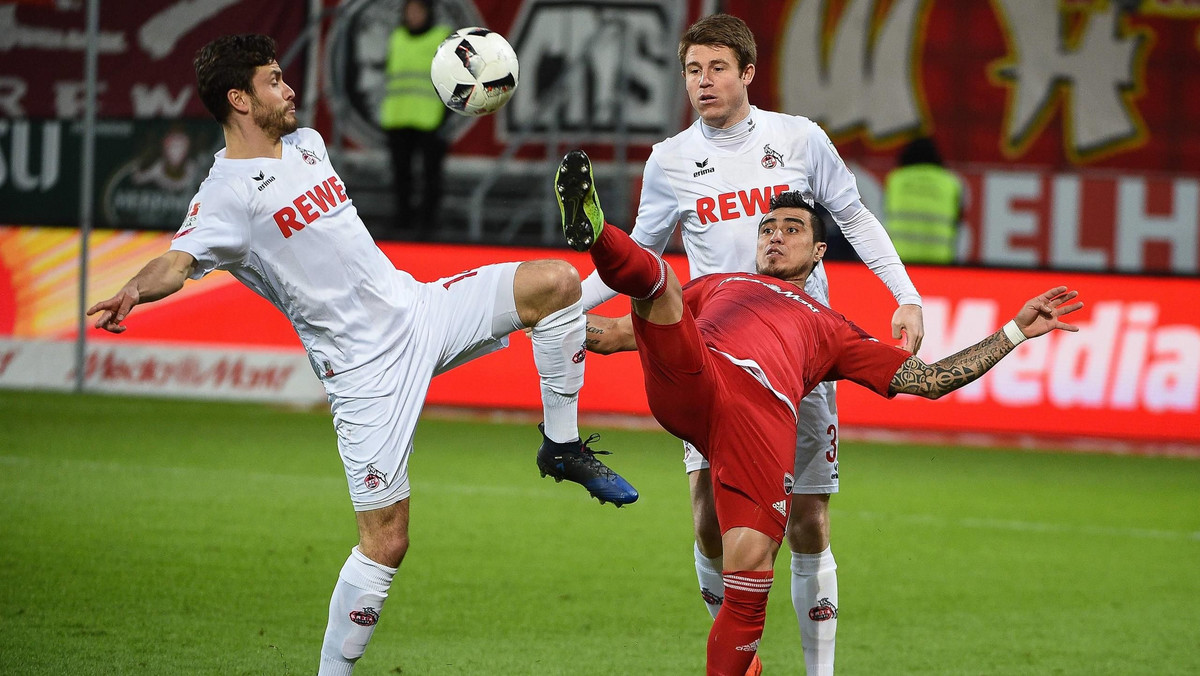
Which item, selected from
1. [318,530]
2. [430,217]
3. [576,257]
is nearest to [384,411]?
[318,530]

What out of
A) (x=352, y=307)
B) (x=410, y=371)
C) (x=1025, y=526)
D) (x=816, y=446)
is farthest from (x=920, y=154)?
(x=352, y=307)

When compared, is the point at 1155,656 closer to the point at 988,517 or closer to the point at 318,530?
the point at 988,517

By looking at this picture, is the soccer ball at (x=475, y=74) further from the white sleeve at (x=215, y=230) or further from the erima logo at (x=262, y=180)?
the white sleeve at (x=215, y=230)

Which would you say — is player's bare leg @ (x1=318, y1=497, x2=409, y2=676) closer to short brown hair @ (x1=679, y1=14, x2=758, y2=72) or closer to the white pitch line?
short brown hair @ (x1=679, y1=14, x2=758, y2=72)

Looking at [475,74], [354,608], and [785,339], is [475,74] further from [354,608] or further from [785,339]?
[354,608]

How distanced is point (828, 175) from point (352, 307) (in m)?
1.81

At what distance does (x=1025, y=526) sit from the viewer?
853cm

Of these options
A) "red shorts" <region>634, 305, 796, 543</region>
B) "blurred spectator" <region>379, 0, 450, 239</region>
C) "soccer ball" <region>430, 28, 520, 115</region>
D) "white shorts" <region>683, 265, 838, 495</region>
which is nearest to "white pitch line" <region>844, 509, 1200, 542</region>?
"white shorts" <region>683, 265, 838, 495</region>

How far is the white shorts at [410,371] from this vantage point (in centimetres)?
458

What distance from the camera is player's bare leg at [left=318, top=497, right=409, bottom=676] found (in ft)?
15.0

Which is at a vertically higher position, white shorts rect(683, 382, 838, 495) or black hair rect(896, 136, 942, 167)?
black hair rect(896, 136, 942, 167)

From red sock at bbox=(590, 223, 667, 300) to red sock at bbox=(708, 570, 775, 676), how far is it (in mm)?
927

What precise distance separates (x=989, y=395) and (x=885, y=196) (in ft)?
12.1

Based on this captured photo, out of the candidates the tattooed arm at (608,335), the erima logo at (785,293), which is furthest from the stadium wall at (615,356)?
the erima logo at (785,293)
